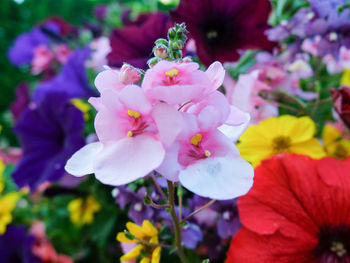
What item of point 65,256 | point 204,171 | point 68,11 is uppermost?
point 204,171

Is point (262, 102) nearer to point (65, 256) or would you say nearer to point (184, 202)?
point (184, 202)

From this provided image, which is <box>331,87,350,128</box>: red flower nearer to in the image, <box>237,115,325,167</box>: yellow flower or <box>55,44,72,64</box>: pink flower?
<box>237,115,325,167</box>: yellow flower

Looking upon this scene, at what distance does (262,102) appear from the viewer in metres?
0.37

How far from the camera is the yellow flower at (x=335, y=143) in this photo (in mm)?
378

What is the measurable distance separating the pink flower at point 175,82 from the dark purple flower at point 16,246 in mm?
470

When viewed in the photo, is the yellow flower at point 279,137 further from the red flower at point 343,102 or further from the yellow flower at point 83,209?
the yellow flower at point 83,209

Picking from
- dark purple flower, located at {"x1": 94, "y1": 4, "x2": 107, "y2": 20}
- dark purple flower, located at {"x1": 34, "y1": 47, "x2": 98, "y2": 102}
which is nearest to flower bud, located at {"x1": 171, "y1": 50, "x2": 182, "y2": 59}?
dark purple flower, located at {"x1": 34, "y1": 47, "x2": 98, "y2": 102}

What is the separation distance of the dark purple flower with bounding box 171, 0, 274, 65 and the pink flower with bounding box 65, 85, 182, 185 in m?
0.20

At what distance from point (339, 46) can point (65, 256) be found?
0.54 metres

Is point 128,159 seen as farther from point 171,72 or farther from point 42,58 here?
point 42,58

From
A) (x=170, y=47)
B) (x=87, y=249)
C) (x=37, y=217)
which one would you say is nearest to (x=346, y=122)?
(x=170, y=47)

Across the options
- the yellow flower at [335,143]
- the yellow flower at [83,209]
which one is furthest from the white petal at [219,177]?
the yellow flower at [83,209]

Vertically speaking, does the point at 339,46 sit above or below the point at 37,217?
above

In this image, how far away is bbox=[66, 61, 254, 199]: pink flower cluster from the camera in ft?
0.57
